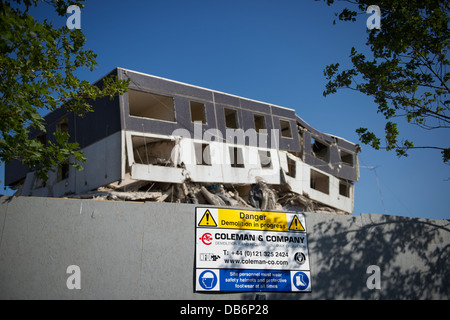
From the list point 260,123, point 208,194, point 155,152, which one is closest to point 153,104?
point 155,152

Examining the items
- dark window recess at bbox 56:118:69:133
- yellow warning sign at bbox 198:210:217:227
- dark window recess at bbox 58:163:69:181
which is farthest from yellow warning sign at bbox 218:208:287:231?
dark window recess at bbox 56:118:69:133

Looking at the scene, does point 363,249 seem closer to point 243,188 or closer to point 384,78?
point 384,78

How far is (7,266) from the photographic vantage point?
7086 millimetres

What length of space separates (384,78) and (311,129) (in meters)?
20.9

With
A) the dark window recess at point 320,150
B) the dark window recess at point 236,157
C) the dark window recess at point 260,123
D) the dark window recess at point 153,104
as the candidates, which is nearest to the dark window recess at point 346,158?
the dark window recess at point 320,150

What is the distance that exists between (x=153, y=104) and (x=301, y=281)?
1953 centimetres

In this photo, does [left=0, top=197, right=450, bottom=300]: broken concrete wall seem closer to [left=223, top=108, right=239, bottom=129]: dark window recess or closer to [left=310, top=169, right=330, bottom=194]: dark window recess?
[left=223, top=108, right=239, bottom=129]: dark window recess

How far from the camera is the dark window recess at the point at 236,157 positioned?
88.8 ft

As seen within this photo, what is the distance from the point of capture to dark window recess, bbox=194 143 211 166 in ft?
84.1

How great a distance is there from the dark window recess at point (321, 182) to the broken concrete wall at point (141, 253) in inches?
937

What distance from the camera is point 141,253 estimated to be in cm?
805

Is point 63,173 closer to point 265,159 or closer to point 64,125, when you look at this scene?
point 64,125
